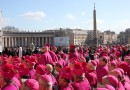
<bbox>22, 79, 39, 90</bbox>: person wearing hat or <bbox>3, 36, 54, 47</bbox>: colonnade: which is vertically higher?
<bbox>22, 79, 39, 90</bbox>: person wearing hat

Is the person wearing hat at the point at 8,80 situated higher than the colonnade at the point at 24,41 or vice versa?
the person wearing hat at the point at 8,80

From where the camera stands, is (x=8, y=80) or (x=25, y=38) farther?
(x=25, y=38)

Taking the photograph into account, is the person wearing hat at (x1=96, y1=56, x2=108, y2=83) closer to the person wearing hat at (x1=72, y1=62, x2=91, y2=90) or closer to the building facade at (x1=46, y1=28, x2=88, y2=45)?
the person wearing hat at (x1=72, y1=62, x2=91, y2=90)

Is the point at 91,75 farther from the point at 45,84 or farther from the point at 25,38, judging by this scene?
the point at 25,38

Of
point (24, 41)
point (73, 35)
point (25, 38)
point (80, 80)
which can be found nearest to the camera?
point (80, 80)

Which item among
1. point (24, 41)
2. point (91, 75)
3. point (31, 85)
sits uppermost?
point (31, 85)

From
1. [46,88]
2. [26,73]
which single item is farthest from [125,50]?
[46,88]

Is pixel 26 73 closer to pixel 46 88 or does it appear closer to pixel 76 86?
pixel 76 86

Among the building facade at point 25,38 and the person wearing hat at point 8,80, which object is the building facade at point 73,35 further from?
the person wearing hat at point 8,80

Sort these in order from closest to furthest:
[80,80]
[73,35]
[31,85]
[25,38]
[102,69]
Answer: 1. [31,85]
2. [80,80]
3. [102,69]
4. [25,38]
5. [73,35]

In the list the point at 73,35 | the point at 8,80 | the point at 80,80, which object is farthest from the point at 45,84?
the point at 73,35

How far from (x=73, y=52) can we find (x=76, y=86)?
6660 mm

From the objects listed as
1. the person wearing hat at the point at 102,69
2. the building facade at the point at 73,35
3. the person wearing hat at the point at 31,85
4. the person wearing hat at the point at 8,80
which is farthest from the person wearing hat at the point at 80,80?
the building facade at the point at 73,35

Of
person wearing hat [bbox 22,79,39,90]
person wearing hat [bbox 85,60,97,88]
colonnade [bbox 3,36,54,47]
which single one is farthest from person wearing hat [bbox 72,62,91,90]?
colonnade [bbox 3,36,54,47]
